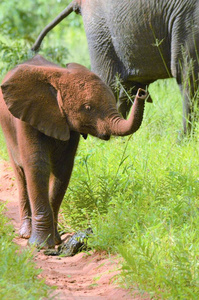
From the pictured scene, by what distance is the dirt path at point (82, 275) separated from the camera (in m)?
3.84

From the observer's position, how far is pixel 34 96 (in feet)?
15.8

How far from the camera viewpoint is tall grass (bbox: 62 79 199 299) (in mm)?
3818

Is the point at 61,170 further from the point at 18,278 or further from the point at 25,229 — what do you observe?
the point at 18,278

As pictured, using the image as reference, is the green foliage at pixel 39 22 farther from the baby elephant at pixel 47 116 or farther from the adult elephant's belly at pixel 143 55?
the baby elephant at pixel 47 116

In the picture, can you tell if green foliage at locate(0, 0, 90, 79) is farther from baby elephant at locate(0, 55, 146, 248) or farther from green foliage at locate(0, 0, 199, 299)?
baby elephant at locate(0, 55, 146, 248)

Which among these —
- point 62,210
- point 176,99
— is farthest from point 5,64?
point 62,210

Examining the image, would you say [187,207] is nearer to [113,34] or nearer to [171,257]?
[171,257]

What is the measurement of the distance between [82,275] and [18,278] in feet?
2.60

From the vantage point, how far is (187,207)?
15.6 feet

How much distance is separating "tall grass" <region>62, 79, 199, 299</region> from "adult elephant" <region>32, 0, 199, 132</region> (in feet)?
1.75

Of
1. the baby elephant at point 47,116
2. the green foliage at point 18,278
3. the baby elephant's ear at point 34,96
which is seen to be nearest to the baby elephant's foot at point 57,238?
the baby elephant at point 47,116

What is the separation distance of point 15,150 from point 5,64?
4783 millimetres

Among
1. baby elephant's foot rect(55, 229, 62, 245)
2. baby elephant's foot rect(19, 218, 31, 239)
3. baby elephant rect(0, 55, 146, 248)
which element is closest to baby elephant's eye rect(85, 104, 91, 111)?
baby elephant rect(0, 55, 146, 248)

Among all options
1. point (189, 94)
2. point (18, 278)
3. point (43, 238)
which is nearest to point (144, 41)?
point (189, 94)
